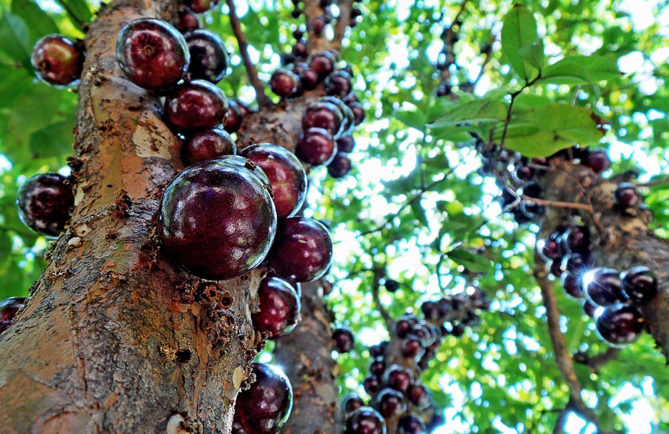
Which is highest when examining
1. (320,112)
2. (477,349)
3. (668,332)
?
(320,112)

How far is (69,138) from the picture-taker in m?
2.71

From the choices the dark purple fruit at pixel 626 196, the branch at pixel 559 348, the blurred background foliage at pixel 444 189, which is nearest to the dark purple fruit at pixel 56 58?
the blurred background foliage at pixel 444 189

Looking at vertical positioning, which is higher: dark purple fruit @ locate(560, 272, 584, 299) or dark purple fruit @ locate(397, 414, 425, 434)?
dark purple fruit @ locate(560, 272, 584, 299)

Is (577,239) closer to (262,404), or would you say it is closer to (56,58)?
(262,404)

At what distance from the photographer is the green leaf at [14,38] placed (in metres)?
2.13

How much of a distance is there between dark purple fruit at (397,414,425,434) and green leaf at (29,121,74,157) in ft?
8.90

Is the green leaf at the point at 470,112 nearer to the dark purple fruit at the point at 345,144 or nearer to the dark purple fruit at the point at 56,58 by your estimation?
the dark purple fruit at the point at 345,144

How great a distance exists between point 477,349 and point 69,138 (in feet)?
12.4

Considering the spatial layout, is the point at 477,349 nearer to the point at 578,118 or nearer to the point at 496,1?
the point at 578,118

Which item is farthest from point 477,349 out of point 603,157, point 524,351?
point 603,157

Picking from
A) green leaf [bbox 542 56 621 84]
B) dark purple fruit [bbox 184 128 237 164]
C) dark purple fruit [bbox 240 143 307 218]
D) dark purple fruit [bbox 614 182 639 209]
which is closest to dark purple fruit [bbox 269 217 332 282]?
dark purple fruit [bbox 240 143 307 218]

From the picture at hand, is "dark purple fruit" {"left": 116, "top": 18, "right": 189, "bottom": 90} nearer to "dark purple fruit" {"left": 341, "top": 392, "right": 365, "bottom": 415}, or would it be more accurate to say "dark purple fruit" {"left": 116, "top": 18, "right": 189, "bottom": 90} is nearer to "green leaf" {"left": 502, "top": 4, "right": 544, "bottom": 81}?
"green leaf" {"left": 502, "top": 4, "right": 544, "bottom": 81}

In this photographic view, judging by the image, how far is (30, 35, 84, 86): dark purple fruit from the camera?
1.79m

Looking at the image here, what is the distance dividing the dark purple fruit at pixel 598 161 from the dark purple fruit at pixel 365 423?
2154mm
